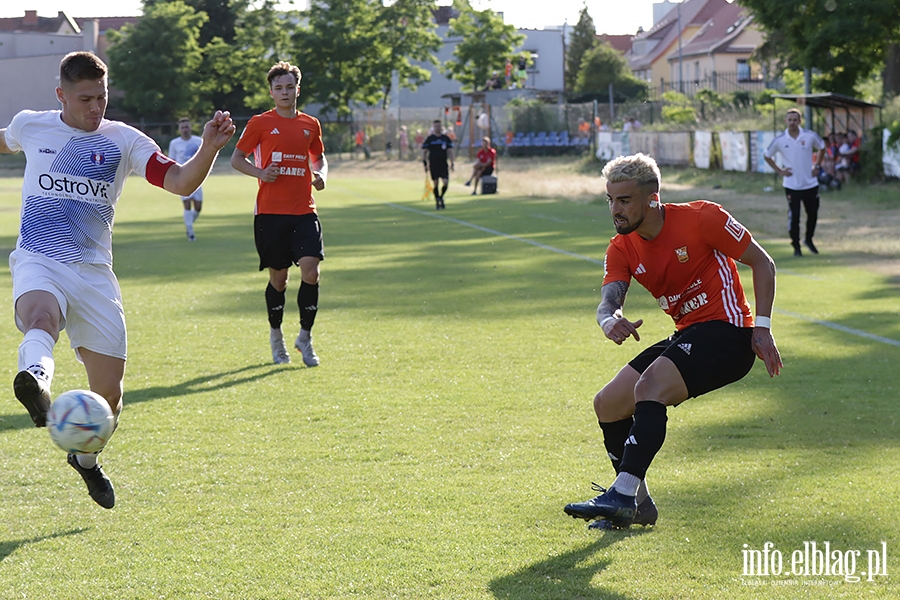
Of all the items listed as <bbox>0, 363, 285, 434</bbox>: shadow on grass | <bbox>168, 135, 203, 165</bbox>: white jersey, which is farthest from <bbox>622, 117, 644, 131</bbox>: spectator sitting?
<bbox>0, 363, 285, 434</bbox>: shadow on grass

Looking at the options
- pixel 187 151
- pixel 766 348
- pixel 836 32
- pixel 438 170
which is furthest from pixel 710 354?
pixel 836 32

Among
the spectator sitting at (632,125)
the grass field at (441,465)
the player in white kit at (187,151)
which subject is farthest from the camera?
the spectator sitting at (632,125)

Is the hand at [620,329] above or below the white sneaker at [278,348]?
above

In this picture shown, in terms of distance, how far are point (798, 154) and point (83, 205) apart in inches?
493

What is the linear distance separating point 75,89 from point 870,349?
7007 mm

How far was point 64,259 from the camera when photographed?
16.9ft

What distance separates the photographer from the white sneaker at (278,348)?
30.6 feet

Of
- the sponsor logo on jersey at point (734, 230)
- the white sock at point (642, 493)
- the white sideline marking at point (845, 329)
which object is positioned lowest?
the white sideline marking at point (845, 329)

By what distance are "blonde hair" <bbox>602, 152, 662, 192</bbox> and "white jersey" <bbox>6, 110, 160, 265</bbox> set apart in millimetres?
2220

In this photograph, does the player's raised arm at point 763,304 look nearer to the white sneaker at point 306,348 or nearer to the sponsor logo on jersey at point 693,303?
the sponsor logo on jersey at point 693,303

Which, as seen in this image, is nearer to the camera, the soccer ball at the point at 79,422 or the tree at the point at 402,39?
the soccer ball at the point at 79,422

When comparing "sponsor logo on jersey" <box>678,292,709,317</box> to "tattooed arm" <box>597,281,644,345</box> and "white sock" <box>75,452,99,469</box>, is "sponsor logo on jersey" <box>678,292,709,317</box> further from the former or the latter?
"white sock" <box>75,452,99,469</box>

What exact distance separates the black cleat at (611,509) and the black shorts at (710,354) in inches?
22.1

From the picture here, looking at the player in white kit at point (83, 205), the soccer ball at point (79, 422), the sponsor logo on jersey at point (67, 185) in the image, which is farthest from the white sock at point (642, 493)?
the sponsor logo on jersey at point (67, 185)
